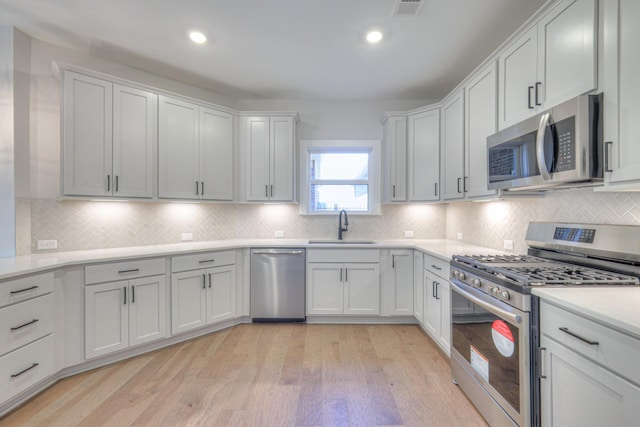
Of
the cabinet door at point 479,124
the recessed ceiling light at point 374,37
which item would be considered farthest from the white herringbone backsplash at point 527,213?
the recessed ceiling light at point 374,37

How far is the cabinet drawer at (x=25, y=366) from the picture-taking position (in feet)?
5.76

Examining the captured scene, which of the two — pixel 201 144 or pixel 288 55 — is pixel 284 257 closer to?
pixel 201 144

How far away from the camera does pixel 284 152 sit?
3531mm

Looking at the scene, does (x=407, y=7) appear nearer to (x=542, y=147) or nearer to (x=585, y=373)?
(x=542, y=147)

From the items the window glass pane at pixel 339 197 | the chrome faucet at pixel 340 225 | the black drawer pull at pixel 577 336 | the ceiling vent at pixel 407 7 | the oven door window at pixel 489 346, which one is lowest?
the oven door window at pixel 489 346

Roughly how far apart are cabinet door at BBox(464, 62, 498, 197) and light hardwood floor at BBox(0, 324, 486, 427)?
1.61 metres

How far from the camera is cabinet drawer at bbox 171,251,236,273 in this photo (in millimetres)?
2762

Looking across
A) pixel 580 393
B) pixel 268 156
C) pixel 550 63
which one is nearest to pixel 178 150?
pixel 268 156

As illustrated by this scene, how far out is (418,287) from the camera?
3.08 metres

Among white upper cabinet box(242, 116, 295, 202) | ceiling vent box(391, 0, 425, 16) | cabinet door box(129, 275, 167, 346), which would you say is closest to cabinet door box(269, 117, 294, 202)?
white upper cabinet box(242, 116, 295, 202)

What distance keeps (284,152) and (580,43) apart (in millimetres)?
2753

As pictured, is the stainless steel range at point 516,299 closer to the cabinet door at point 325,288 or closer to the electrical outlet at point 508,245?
the electrical outlet at point 508,245

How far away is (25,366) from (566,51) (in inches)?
152

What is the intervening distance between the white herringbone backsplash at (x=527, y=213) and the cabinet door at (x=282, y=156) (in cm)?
213
